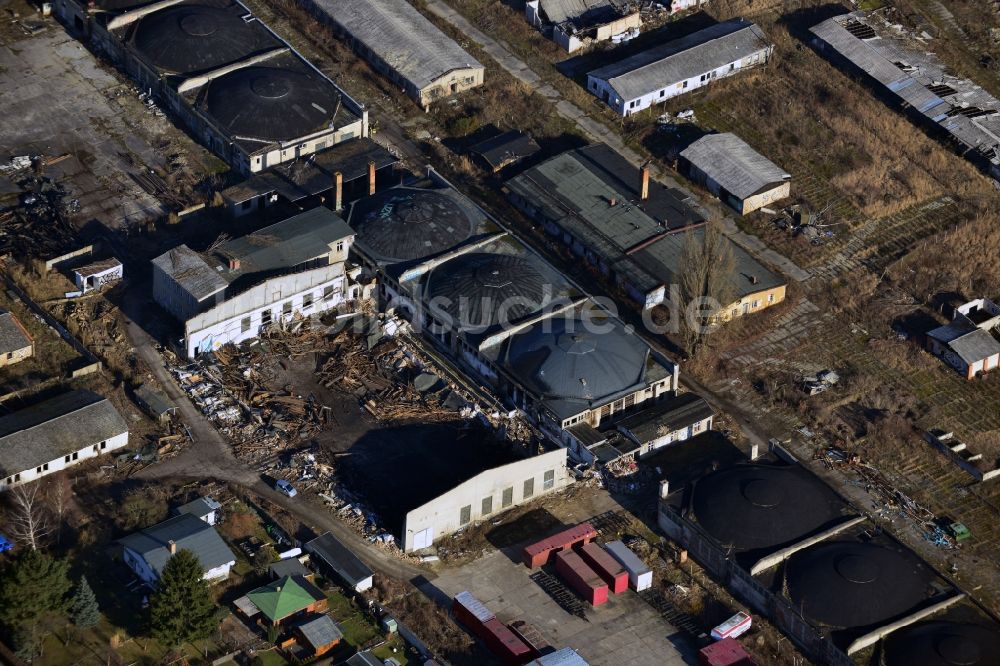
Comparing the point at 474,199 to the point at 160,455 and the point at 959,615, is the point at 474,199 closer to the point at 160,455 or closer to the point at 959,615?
the point at 160,455

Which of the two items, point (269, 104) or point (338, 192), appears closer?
point (338, 192)

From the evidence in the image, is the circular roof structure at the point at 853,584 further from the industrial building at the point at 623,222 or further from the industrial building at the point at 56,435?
the industrial building at the point at 56,435

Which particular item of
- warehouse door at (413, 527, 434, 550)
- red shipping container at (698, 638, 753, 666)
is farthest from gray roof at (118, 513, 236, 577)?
red shipping container at (698, 638, 753, 666)

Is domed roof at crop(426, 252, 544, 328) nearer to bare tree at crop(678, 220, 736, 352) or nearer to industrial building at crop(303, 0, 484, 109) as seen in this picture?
bare tree at crop(678, 220, 736, 352)

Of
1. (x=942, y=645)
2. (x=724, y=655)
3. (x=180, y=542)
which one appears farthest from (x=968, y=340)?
(x=180, y=542)

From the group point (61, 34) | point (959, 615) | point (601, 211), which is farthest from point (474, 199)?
Result: point (959, 615)

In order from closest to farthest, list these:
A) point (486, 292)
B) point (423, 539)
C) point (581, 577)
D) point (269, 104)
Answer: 1. point (581, 577)
2. point (423, 539)
3. point (486, 292)
4. point (269, 104)

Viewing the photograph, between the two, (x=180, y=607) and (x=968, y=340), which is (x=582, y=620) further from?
(x=968, y=340)
